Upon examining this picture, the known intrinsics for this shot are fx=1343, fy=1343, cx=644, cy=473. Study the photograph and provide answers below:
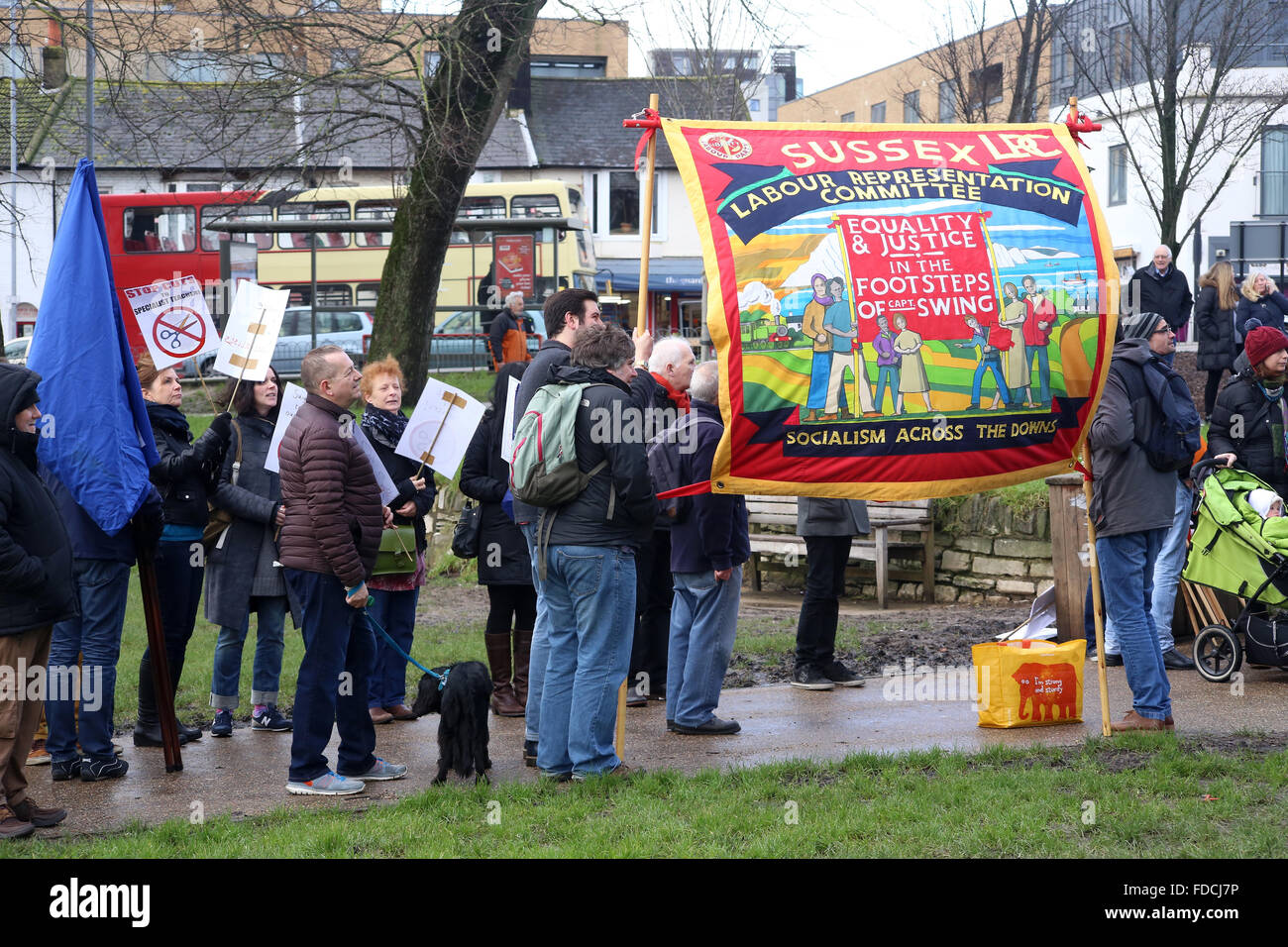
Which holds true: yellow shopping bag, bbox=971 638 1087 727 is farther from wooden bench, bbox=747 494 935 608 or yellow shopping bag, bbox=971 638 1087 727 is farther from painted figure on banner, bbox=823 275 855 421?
wooden bench, bbox=747 494 935 608

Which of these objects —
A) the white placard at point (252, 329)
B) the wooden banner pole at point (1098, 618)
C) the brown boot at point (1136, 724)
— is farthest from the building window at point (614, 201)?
the brown boot at point (1136, 724)

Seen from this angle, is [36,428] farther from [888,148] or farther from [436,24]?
[436,24]

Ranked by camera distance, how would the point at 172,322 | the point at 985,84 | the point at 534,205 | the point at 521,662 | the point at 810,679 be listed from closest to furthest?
the point at 172,322
the point at 521,662
the point at 810,679
the point at 985,84
the point at 534,205

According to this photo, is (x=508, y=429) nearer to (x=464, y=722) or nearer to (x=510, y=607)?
(x=510, y=607)

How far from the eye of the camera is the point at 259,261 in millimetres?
27719

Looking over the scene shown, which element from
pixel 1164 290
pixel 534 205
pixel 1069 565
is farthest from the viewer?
pixel 534 205

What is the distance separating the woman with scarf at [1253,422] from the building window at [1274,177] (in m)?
29.9

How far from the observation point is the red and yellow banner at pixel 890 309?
6.46m

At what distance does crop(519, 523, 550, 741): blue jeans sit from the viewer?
6.39m

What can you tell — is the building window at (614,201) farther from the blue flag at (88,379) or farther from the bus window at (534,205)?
the blue flag at (88,379)

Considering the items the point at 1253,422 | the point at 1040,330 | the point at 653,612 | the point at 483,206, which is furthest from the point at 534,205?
the point at 1040,330

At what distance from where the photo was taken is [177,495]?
278 inches

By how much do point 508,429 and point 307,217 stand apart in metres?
20.6

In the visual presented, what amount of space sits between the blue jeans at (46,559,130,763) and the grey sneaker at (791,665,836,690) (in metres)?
4.14
